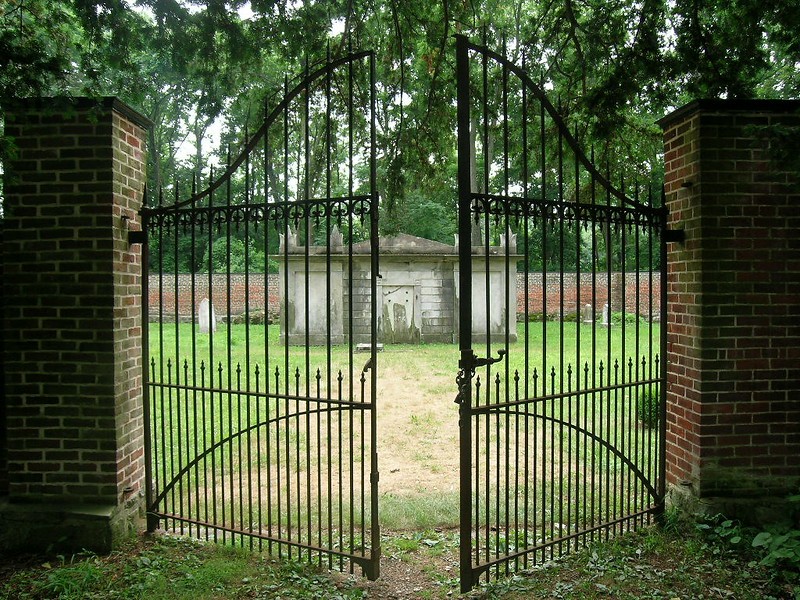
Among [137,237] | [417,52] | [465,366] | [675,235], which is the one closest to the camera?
[465,366]

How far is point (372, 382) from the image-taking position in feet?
12.0

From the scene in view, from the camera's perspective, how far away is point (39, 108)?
3.95 metres

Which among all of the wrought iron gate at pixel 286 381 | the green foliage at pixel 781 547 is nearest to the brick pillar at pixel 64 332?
the wrought iron gate at pixel 286 381

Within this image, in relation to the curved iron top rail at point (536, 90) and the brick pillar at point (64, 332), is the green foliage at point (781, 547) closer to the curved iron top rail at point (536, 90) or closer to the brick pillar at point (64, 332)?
the curved iron top rail at point (536, 90)

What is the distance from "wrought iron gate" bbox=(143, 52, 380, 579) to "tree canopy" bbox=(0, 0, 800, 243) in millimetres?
541

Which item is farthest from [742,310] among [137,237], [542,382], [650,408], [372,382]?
[137,237]

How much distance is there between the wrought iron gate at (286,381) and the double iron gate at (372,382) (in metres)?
0.03

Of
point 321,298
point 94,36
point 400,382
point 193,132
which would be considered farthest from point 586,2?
point 193,132

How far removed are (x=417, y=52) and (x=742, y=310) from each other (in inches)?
196

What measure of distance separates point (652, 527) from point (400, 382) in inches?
258

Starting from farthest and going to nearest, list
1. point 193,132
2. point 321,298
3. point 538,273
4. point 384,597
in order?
1. point 193,132
2. point 538,273
3. point 321,298
4. point 384,597

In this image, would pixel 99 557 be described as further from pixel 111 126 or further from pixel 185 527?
pixel 111 126

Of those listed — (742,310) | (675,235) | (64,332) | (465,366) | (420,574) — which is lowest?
(420,574)

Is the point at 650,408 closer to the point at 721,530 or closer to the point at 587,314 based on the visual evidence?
the point at 721,530
